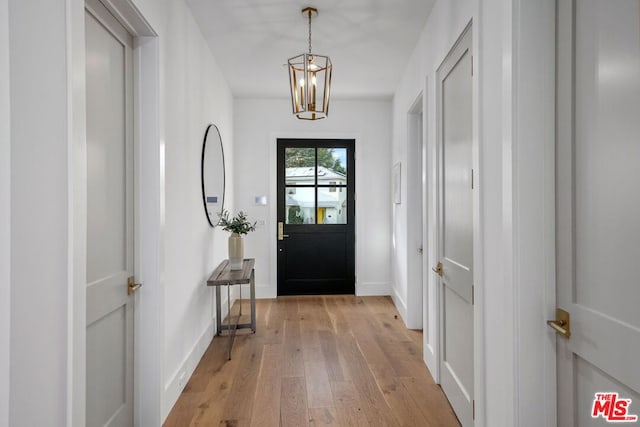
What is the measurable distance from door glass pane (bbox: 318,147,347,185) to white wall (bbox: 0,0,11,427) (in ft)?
13.1

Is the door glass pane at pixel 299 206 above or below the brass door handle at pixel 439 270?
above

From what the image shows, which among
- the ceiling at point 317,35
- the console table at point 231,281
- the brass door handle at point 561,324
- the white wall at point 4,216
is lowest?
the console table at point 231,281

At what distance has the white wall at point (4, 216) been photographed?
0.90 m

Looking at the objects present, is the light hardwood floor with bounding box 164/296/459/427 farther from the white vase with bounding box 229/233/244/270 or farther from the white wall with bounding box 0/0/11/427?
the white wall with bounding box 0/0/11/427

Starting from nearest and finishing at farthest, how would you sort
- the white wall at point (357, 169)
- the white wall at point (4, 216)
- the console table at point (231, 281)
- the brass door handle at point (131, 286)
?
the white wall at point (4, 216) → the brass door handle at point (131, 286) → the console table at point (231, 281) → the white wall at point (357, 169)

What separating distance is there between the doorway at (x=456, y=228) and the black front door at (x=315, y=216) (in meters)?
2.46

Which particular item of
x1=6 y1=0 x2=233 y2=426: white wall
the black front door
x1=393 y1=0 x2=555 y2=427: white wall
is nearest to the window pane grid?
the black front door

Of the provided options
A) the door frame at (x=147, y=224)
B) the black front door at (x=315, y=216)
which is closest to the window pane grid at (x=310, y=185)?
the black front door at (x=315, y=216)

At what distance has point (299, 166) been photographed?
15.8 feet

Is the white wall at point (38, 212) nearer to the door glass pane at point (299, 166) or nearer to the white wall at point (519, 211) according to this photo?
the white wall at point (519, 211)

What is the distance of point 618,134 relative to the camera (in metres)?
1.02

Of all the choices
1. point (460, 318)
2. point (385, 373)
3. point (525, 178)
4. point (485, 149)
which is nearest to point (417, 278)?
point (385, 373)

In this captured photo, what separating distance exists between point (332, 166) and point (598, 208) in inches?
152

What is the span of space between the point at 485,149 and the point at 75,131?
1.63m
